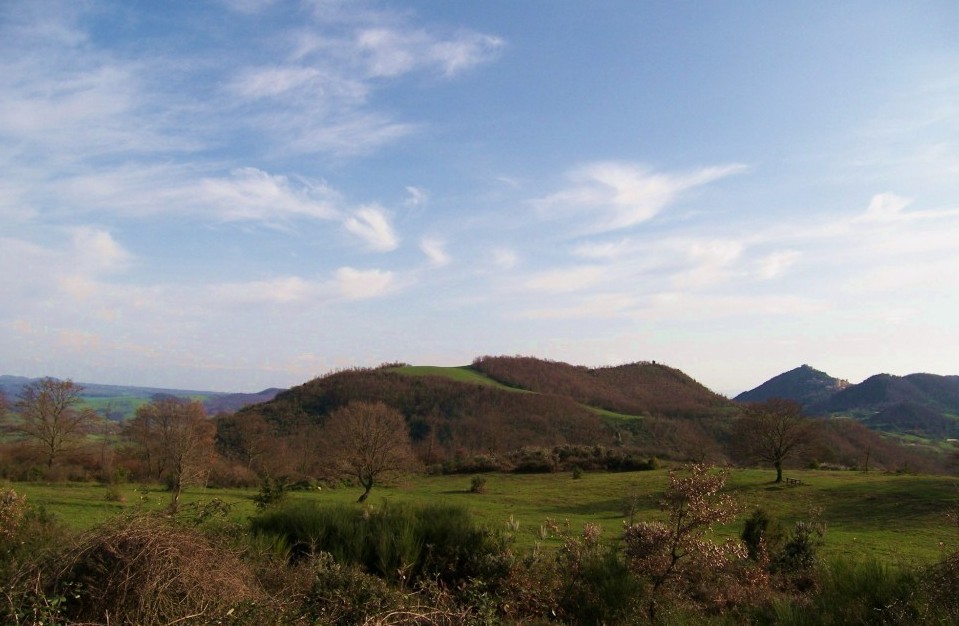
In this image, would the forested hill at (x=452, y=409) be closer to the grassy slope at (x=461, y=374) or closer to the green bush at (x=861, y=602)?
the grassy slope at (x=461, y=374)

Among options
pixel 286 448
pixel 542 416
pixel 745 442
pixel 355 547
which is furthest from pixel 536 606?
pixel 542 416

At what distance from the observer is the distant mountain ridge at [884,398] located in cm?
10887

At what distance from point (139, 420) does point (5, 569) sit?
4558cm

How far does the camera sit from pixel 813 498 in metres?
33.5

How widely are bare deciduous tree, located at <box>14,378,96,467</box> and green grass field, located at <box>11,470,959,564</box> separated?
370 inches

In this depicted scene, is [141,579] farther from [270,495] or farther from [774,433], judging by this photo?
[774,433]

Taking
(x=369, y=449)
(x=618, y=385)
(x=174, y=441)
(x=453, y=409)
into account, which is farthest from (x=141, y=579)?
(x=618, y=385)

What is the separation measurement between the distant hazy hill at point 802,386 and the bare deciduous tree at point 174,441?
143955 mm

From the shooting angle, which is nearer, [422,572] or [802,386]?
[422,572]

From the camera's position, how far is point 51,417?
42.7 m

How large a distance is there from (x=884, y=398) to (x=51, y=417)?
159m

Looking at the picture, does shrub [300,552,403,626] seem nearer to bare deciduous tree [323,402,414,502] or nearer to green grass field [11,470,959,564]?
green grass field [11,470,959,564]

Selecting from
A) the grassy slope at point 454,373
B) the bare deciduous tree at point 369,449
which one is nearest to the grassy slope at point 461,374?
the grassy slope at point 454,373

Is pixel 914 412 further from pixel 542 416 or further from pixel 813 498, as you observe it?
pixel 813 498
